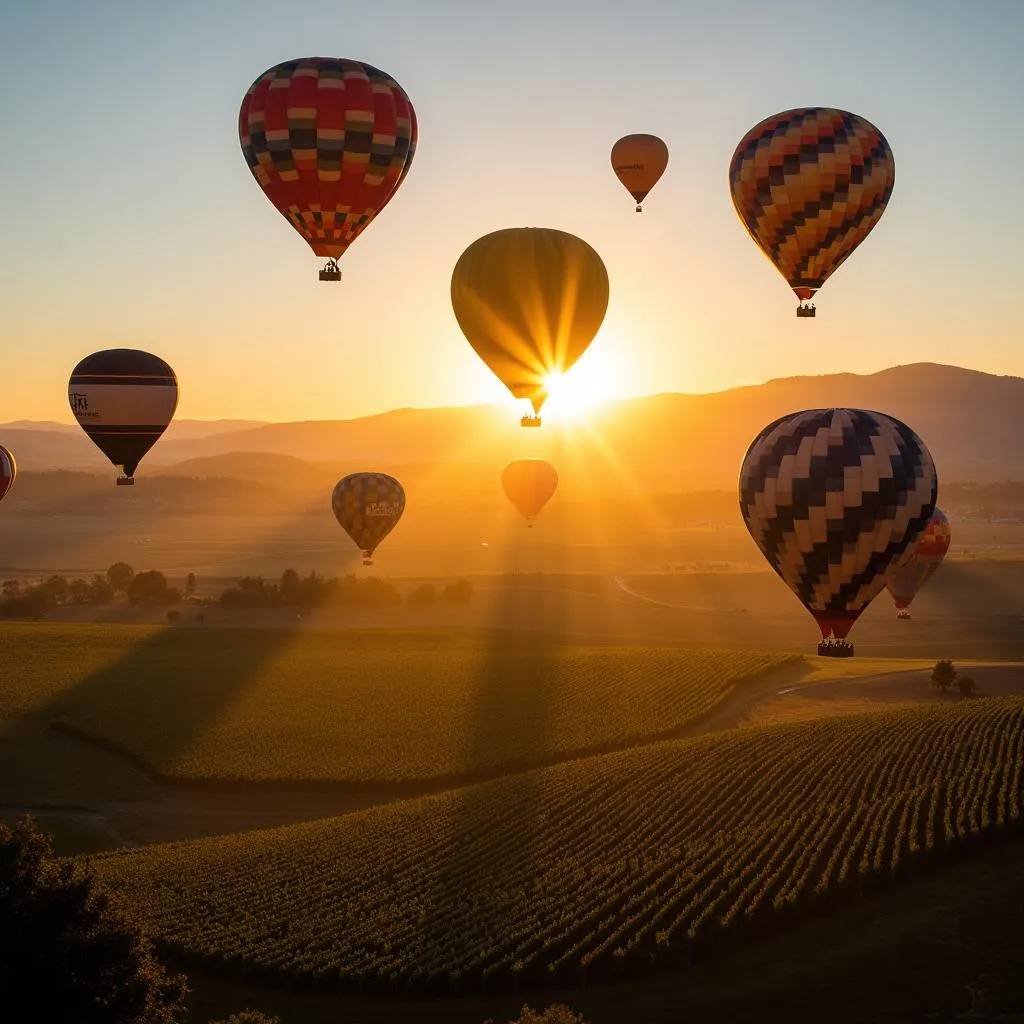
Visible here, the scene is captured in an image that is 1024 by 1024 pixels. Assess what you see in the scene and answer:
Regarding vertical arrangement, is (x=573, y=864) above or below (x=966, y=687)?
below

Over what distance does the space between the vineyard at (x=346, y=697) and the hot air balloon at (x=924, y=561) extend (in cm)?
848

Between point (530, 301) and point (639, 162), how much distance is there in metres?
12.0

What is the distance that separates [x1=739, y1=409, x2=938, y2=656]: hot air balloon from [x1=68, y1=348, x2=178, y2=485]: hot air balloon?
18.1 metres

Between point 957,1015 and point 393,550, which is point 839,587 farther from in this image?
point 393,550

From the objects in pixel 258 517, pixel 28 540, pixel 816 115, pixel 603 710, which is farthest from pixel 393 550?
pixel 816 115

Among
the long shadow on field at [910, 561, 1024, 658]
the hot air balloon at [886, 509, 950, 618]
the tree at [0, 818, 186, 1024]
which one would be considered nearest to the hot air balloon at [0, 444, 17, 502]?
the tree at [0, 818, 186, 1024]

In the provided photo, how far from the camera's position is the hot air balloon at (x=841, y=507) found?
32281 millimetres

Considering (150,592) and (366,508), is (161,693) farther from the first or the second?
(150,592)

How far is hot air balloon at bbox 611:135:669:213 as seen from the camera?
1742 inches

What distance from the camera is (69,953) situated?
733 inches

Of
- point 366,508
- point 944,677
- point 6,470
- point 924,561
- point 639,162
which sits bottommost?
point 944,677

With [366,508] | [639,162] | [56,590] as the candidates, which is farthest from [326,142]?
[56,590]

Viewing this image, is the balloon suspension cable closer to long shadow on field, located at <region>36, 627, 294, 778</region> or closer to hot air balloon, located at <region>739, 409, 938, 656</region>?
hot air balloon, located at <region>739, 409, 938, 656</region>

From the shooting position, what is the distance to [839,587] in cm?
3238
